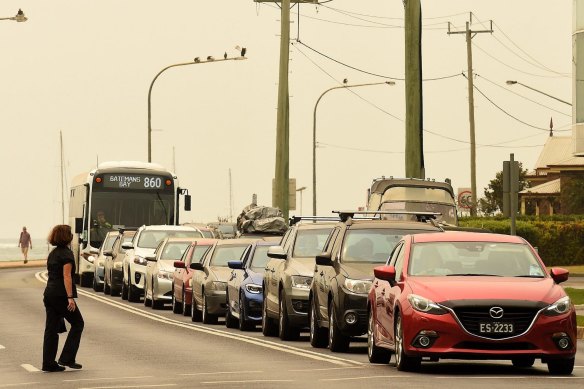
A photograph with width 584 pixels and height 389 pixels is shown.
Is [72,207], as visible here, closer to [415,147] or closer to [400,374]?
[415,147]

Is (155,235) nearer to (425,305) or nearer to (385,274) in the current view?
(385,274)

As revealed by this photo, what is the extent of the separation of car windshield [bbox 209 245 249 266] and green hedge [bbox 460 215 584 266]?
33.7 metres

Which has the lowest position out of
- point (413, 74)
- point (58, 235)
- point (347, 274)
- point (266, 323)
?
point (266, 323)

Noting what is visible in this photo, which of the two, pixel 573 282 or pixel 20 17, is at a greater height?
pixel 20 17

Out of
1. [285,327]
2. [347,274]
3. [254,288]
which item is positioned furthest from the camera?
[254,288]

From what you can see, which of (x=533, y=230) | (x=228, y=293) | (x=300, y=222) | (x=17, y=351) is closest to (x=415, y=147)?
(x=228, y=293)

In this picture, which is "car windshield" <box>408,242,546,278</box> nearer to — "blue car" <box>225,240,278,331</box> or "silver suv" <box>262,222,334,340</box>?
"silver suv" <box>262,222,334,340</box>

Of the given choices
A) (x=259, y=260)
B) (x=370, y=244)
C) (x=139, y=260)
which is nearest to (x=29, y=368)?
(x=370, y=244)

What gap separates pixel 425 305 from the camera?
58.4 feet

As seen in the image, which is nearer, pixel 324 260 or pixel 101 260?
pixel 324 260

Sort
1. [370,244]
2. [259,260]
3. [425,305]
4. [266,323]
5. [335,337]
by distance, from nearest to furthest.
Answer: [425,305] < [335,337] < [370,244] < [266,323] < [259,260]

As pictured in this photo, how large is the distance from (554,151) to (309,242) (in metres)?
102

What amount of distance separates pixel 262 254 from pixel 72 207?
24.5 metres

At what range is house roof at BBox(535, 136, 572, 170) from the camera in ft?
407
